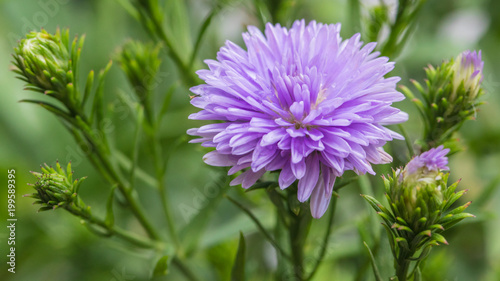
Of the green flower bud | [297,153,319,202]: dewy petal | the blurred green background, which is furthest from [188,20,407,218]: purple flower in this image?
the blurred green background

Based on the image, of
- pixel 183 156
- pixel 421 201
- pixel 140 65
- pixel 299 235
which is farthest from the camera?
pixel 183 156

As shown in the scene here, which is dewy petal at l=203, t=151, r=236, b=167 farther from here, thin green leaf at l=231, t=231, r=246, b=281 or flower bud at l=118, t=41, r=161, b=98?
flower bud at l=118, t=41, r=161, b=98

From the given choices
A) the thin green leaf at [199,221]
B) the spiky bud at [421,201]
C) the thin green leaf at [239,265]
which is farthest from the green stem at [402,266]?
the thin green leaf at [199,221]

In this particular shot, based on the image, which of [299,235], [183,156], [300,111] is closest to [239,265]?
[299,235]

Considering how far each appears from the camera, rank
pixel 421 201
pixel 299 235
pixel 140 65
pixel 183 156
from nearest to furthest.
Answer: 1. pixel 421 201
2. pixel 299 235
3. pixel 140 65
4. pixel 183 156

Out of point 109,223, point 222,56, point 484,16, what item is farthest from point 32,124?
point 484,16

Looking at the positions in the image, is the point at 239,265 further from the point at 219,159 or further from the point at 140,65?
Answer: the point at 140,65

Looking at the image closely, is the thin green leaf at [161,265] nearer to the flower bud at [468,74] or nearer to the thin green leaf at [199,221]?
the thin green leaf at [199,221]
